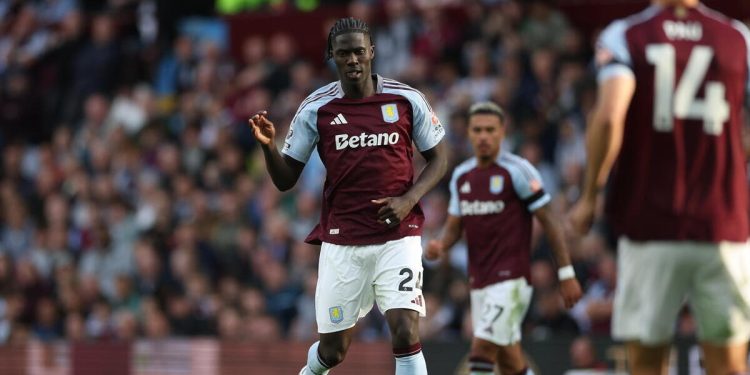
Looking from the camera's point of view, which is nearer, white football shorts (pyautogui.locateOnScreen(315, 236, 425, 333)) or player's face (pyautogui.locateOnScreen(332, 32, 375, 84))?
player's face (pyautogui.locateOnScreen(332, 32, 375, 84))

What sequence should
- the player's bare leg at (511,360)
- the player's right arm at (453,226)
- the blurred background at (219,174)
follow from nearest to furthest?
the player's bare leg at (511,360), the player's right arm at (453,226), the blurred background at (219,174)

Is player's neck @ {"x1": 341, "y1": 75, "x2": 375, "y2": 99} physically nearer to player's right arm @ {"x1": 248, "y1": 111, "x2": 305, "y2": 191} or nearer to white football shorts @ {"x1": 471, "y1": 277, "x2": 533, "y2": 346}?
player's right arm @ {"x1": 248, "y1": 111, "x2": 305, "y2": 191}

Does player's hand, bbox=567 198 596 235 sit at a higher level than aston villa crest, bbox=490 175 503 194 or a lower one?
lower

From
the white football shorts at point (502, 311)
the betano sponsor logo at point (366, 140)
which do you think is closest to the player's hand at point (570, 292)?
the white football shorts at point (502, 311)

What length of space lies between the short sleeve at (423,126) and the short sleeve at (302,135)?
63cm

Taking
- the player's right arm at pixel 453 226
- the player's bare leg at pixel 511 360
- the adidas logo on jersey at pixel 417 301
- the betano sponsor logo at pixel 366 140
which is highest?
the betano sponsor logo at pixel 366 140

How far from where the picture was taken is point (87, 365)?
16.9m

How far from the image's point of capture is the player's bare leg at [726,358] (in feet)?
20.3

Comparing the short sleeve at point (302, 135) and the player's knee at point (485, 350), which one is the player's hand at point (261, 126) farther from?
the player's knee at point (485, 350)

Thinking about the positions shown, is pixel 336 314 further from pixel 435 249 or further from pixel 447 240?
pixel 447 240

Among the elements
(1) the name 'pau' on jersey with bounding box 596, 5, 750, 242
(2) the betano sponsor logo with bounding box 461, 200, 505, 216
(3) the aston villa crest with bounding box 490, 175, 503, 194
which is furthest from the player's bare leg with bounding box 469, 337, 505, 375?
(1) the name 'pau' on jersey with bounding box 596, 5, 750, 242

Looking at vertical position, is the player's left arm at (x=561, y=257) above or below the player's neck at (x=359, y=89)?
below

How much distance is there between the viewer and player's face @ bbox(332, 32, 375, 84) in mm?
8562

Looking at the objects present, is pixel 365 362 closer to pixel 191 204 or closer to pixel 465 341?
pixel 465 341
